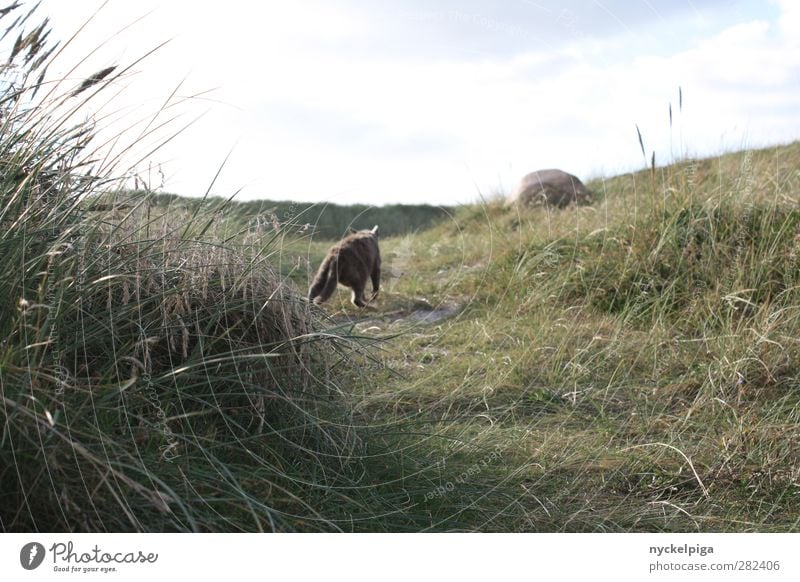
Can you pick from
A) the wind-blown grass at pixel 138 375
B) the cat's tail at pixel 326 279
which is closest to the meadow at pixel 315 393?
the wind-blown grass at pixel 138 375

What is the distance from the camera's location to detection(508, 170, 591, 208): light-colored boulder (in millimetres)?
9570

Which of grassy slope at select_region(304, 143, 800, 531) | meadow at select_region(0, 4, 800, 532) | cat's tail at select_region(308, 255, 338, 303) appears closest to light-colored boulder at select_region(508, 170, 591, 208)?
grassy slope at select_region(304, 143, 800, 531)

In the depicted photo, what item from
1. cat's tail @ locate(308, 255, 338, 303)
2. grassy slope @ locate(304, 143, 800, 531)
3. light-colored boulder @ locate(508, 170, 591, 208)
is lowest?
grassy slope @ locate(304, 143, 800, 531)

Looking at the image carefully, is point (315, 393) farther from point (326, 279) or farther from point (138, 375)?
point (326, 279)

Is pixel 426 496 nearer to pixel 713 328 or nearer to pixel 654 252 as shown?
pixel 713 328

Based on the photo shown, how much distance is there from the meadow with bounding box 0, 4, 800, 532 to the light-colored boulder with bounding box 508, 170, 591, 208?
5024 mm

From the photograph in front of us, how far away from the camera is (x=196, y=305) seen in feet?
7.74

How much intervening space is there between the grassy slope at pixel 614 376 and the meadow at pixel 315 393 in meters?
0.01

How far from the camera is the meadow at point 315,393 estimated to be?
181 centimetres
